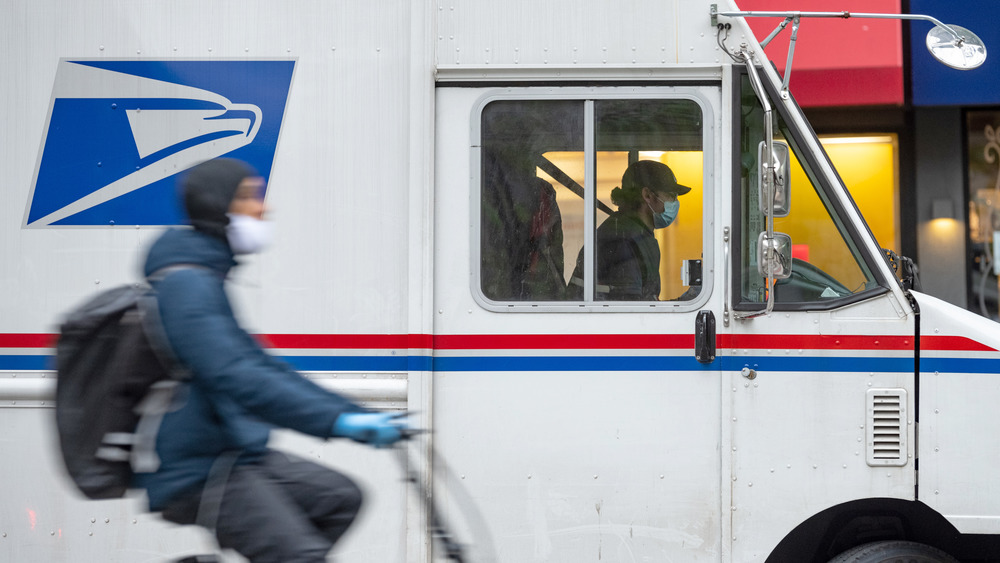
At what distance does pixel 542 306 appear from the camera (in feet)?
10.8

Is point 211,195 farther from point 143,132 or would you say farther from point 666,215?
point 666,215

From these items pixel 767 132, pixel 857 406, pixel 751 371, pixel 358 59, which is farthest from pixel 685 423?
pixel 358 59

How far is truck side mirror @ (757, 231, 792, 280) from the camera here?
2959mm

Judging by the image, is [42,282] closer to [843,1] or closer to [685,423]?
[685,423]

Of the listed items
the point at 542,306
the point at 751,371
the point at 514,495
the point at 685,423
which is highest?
the point at 542,306

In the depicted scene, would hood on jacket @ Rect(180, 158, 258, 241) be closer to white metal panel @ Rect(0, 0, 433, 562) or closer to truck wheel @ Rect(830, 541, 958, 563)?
white metal panel @ Rect(0, 0, 433, 562)

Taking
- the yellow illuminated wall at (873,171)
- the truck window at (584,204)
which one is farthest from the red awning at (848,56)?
the truck window at (584,204)

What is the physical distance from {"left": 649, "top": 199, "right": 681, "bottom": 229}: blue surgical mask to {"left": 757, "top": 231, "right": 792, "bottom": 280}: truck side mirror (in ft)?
1.29

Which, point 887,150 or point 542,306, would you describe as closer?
point 542,306

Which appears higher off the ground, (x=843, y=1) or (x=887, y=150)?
(x=843, y=1)

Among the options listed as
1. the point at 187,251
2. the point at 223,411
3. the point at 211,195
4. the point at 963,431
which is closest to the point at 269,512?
the point at 223,411

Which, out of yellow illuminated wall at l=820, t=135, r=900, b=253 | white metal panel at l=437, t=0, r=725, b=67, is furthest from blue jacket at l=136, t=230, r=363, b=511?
yellow illuminated wall at l=820, t=135, r=900, b=253

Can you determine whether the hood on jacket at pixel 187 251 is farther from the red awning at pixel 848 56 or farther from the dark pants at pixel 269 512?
the red awning at pixel 848 56

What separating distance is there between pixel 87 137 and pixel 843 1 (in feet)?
19.2
